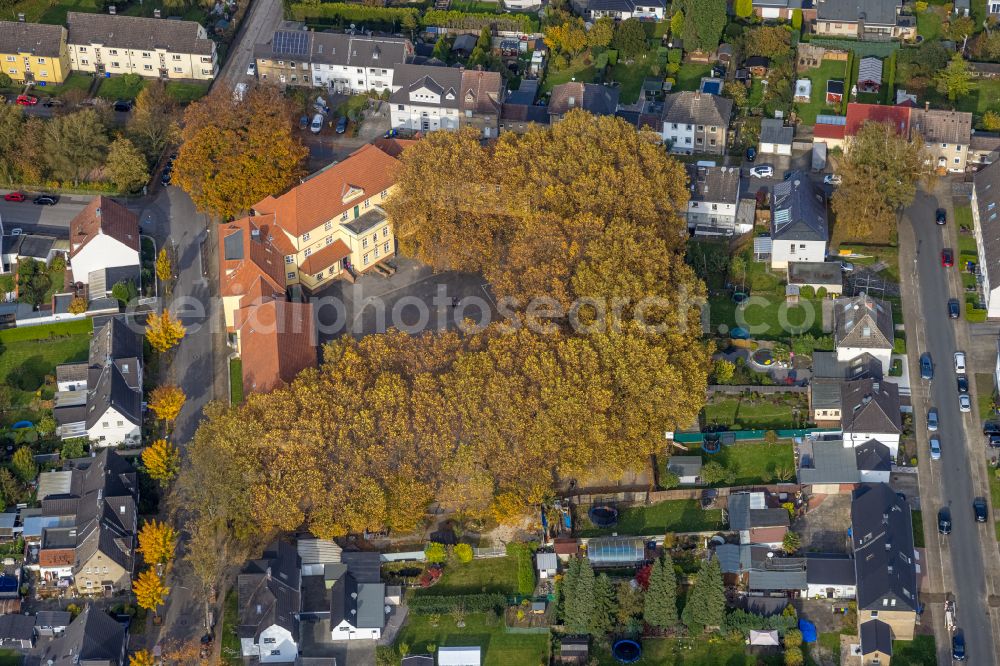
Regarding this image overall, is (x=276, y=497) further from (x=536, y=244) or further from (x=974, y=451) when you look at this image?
(x=974, y=451)

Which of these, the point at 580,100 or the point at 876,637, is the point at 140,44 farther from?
the point at 876,637

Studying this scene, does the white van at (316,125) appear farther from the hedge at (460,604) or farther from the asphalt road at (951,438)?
the asphalt road at (951,438)

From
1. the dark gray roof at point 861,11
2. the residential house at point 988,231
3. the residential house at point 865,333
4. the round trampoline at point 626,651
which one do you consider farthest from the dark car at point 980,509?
the dark gray roof at point 861,11

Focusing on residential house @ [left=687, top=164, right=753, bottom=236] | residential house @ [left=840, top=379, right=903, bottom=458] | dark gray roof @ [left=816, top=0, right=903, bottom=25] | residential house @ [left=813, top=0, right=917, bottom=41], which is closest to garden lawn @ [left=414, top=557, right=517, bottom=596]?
residential house @ [left=840, top=379, right=903, bottom=458]

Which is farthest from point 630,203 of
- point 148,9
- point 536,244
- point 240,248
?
point 148,9

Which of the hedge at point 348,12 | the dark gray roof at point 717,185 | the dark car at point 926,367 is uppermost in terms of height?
the hedge at point 348,12

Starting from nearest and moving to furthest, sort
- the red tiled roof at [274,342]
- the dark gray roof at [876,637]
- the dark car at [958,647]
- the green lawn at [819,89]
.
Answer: the dark gray roof at [876,637] → the dark car at [958,647] → the red tiled roof at [274,342] → the green lawn at [819,89]
